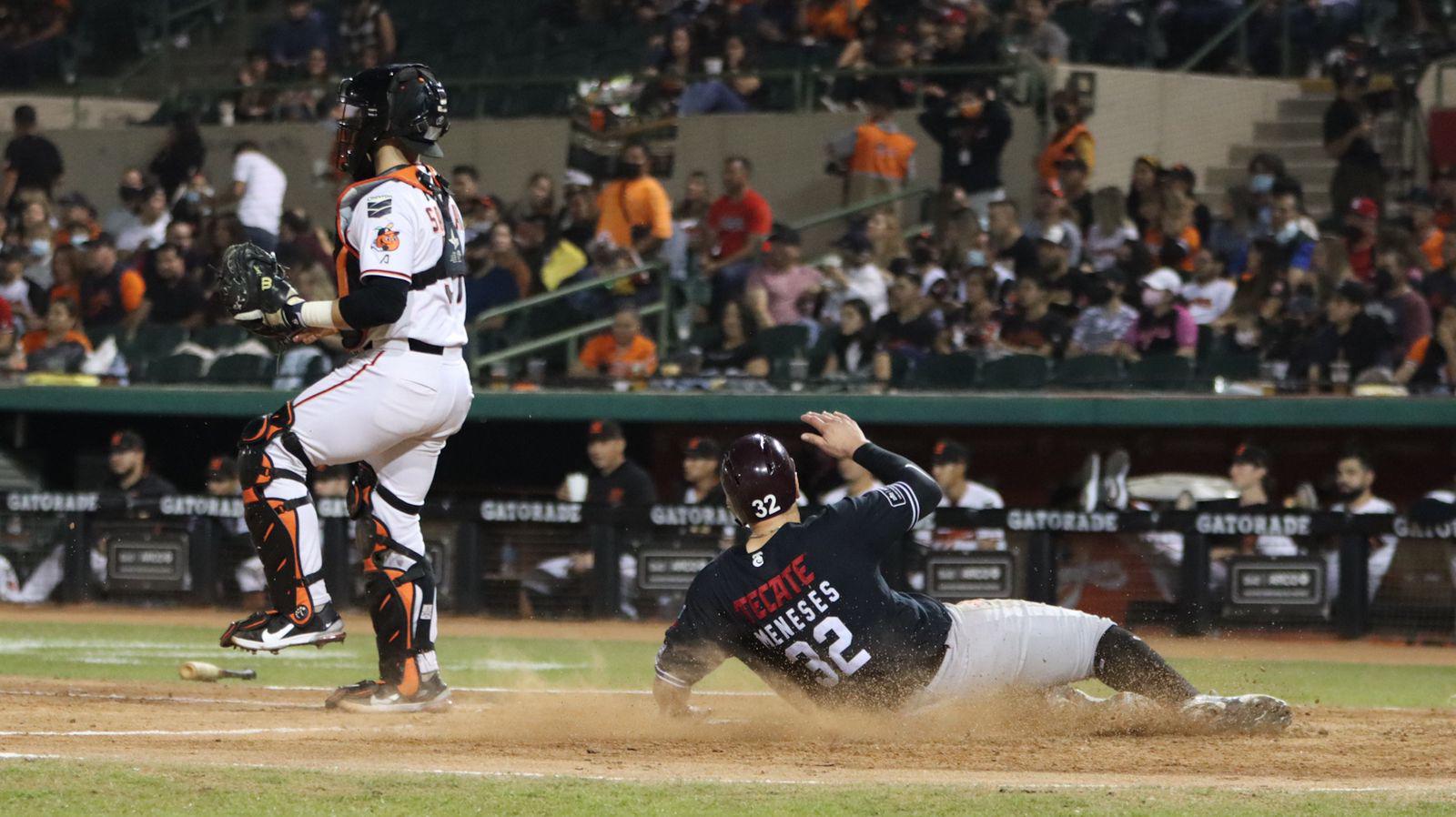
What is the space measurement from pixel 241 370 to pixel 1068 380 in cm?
616

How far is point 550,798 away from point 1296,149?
45.2 ft

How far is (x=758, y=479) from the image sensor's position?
6.14m

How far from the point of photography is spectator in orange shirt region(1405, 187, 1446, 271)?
13859 millimetres

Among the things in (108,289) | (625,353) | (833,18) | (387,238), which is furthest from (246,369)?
(387,238)

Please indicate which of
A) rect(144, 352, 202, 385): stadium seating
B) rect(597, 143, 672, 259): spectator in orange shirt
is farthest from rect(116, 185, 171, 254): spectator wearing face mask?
rect(597, 143, 672, 259): spectator in orange shirt

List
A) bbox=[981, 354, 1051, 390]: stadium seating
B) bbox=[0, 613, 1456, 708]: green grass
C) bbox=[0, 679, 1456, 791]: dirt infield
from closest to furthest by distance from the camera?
bbox=[0, 679, 1456, 791]: dirt infield
bbox=[0, 613, 1456, 708]: green grass
bbox=[981, 354, 1051, 390]: stadium seating

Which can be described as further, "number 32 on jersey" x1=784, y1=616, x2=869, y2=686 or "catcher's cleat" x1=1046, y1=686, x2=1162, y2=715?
"catcher's cleat" x1=1046, y1=686, x2=1162, y2=715

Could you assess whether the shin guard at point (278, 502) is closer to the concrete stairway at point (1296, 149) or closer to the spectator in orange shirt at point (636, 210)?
the spectator in orange shirt at point (636, 210)

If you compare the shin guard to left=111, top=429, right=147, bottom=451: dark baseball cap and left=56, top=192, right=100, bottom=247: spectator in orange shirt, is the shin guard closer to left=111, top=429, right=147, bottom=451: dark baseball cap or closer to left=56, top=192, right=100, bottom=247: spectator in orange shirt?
left=111, top=429, right=147, bottom=451: dark baseball cap

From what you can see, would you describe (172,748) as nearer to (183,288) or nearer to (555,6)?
(183,288)

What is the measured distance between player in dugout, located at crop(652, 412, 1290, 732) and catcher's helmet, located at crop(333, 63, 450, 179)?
1.61 metres

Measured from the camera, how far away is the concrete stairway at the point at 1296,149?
17.0 metres

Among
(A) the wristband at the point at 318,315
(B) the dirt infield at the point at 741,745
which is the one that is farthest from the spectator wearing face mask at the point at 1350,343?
(A) the wristband at the point at 318,315

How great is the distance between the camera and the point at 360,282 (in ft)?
21.3
